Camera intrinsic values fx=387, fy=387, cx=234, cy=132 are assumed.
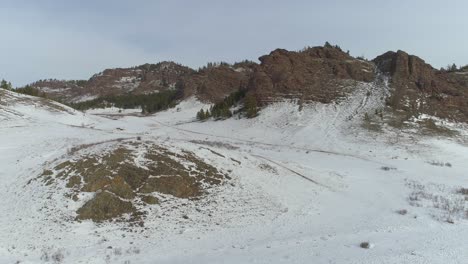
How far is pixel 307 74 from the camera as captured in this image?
190 ft

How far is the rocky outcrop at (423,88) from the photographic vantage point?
147 feet

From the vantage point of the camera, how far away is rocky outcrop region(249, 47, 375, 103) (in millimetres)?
53438

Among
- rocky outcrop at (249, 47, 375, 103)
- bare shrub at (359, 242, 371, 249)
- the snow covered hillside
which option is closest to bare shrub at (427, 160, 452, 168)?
the snow covered hillside

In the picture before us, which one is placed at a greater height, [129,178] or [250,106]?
[250,106]

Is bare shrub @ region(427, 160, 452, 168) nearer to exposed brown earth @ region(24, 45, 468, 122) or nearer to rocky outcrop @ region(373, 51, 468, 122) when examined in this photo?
exposed brown earth @ region(24, 45, 468, 122)

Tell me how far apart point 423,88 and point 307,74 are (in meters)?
15.9

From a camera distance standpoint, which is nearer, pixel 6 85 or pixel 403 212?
pixel 403 212

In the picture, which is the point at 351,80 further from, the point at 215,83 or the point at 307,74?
the point at 215,83

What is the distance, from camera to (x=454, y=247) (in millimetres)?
10883

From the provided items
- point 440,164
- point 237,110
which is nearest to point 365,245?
point 440,164

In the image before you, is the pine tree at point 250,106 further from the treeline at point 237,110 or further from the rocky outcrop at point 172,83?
the rocky outcrop at point 172,83

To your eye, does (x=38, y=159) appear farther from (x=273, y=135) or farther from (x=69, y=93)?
(x=69, y=93)

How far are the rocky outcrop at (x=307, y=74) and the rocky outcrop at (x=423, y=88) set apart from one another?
3.95 metres

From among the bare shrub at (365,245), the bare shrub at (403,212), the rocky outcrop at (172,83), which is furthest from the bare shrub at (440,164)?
the rocky outcrop at (172,83)
